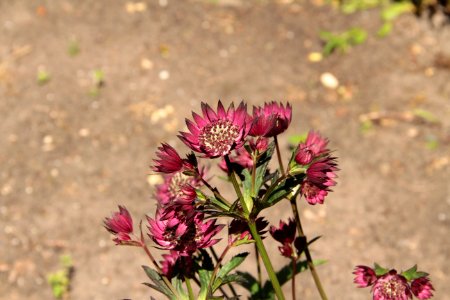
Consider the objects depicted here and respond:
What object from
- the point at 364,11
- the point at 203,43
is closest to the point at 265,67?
the point at 203,43

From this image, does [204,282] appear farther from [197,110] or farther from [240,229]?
[197,110]

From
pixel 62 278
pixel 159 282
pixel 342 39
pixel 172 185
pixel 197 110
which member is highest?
pixel 342 39

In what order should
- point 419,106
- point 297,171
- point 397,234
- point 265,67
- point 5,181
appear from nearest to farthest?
point 297,171
point 397,234
point 5,181
point 419,106
point 265,67

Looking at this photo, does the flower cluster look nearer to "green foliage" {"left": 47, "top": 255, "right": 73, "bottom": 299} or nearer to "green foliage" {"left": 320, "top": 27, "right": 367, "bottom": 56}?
"green foliage" {"left": 47, "top": 255, "right": 73, "bottom": 299}

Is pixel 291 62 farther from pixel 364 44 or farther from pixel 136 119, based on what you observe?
pixel 136 119

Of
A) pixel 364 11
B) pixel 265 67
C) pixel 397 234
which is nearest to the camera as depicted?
pixel 397 234

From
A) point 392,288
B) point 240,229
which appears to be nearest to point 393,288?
point 392,288
